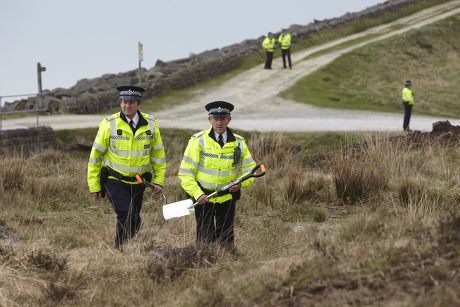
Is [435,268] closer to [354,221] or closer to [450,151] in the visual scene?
[354,221]

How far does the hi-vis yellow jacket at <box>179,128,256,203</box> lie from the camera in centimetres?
645

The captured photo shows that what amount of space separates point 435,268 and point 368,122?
47.6 ft

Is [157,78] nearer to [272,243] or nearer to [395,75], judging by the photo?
[395,75]

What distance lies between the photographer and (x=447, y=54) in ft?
114

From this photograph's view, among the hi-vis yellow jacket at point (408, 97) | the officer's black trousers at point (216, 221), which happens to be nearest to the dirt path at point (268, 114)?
the hi-vis yellow jacket at point (408, 97)

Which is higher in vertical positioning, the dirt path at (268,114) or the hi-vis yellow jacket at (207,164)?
the hi-vis yellow jacket at (207,164)

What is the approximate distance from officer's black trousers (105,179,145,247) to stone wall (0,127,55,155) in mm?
9661

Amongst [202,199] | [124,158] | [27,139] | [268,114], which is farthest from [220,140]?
[268,114]

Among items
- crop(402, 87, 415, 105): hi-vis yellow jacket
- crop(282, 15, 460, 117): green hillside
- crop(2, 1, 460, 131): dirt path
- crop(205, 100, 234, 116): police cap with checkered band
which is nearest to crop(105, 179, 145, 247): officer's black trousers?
crop(205, 100, 234, 116): police cap with checkered band

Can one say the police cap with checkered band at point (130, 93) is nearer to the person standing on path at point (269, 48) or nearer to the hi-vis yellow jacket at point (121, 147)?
the hi-vis yellow jacket at point (121, 147)

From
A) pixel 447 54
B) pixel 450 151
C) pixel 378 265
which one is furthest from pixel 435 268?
pixel 447 54

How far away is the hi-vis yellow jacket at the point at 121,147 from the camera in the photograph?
6918 mm

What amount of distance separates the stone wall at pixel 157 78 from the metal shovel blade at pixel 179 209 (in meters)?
15.0

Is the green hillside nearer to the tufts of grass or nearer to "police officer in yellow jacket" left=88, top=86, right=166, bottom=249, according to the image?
"police officer in yellow jacket" left=88, top=86, right=166, bottom=249
